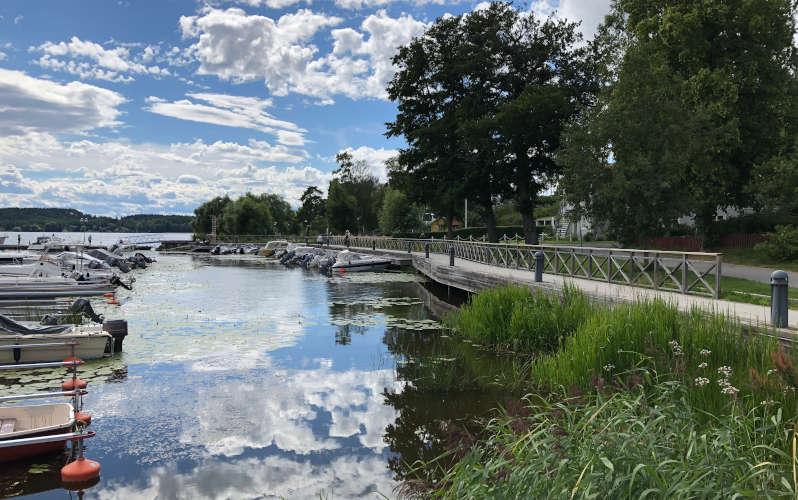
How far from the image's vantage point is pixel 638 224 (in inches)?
810

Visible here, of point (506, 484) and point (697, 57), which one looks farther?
point (697, 57)

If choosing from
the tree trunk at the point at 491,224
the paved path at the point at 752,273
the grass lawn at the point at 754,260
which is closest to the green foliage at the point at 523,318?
the paved path at the point at 752,273

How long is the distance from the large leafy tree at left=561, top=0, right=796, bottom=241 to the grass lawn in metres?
2.39

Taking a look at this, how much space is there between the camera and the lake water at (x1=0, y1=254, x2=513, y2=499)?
6.15 m

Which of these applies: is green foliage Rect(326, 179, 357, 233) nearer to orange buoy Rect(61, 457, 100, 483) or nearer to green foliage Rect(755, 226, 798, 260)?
green foliage Rect(755, 226, 798, 260)

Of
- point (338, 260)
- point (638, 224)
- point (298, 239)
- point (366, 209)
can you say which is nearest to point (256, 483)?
point (638, 224)

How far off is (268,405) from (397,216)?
6943cm

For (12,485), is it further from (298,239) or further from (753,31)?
(298,239)

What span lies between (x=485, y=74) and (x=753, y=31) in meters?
15.6

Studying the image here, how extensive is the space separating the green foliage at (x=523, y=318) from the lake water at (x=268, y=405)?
76cm

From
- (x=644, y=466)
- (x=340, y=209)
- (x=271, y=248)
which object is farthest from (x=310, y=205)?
(x=644, y=466)

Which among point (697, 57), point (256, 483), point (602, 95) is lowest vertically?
point (256, 483)

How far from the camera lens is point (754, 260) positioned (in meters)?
26.3

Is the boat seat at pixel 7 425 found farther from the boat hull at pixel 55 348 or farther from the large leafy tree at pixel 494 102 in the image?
the large leafy tree at pixel 494 102
